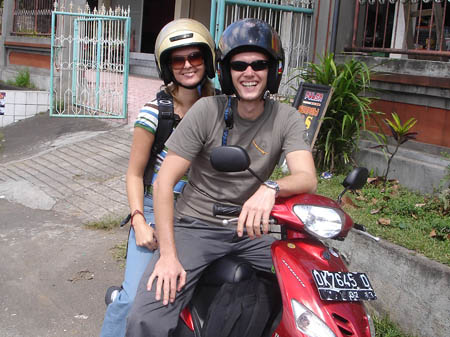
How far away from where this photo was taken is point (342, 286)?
195 centimetres

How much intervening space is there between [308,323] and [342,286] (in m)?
0.17

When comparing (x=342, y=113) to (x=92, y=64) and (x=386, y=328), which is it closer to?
(x=386, y=328)

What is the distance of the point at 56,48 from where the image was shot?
10383 millimetres

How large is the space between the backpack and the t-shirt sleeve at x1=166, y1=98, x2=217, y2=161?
599 mm

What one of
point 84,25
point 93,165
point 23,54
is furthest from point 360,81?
point 23,54

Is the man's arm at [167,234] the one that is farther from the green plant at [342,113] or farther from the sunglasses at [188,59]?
the green plant at [342,113]

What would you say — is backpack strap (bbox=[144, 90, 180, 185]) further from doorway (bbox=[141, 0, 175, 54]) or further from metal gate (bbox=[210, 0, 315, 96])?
doorway (bbox=[141, 0, 175, 54])

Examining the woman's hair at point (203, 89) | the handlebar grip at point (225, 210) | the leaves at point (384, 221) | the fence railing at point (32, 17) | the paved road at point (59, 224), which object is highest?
the fence railing at point (32, 17)

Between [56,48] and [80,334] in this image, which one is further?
[56,48]

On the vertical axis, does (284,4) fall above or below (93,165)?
above

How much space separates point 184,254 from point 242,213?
1.60 feet

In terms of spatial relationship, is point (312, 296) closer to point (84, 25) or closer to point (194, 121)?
point (194, 121)

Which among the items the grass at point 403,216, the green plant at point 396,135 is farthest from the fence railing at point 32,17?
the grass at point 403,216

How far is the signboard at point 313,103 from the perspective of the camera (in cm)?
561
